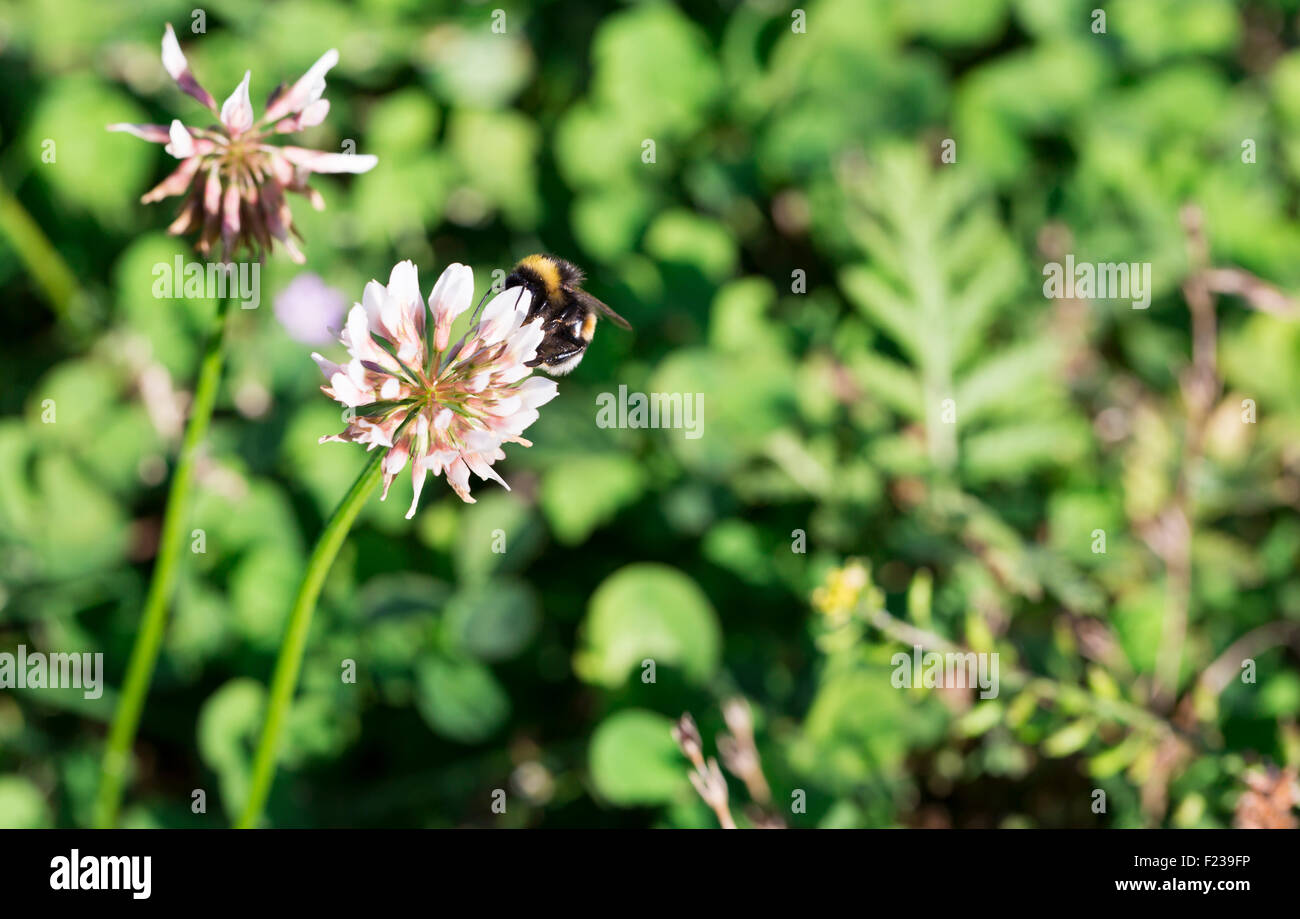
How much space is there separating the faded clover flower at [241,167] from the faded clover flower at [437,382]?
0.15 meters

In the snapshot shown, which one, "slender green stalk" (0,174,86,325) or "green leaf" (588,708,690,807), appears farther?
"slender green stalk" (0,174,86,325)

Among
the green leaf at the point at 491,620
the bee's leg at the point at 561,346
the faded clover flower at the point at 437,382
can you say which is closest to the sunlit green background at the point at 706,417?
Answer: the green leaf at the point at 491,620

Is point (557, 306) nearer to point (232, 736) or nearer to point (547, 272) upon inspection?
point (547, 272)

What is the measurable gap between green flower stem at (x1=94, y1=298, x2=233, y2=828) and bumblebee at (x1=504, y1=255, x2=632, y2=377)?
1.41 feet

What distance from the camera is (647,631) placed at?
6.92ft

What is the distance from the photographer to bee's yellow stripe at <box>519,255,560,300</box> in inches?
59.8

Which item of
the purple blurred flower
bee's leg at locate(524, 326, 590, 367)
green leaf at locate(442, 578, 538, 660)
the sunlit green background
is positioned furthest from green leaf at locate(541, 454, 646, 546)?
bee's leg at locate(524, 326, 590, 367)

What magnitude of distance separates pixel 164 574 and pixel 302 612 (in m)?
0.45

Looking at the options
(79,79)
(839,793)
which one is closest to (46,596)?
(79,79)

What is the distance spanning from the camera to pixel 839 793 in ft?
6.45

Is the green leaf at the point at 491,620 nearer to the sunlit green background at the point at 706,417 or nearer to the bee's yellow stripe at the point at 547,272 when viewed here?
the sunlit green background at the point at 706,417

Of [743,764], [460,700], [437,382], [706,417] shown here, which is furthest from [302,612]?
[706,417]

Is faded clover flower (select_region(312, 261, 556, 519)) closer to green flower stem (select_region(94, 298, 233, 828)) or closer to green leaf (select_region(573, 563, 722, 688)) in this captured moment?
green flower stem (select_region(94, 298, 233, 828))
